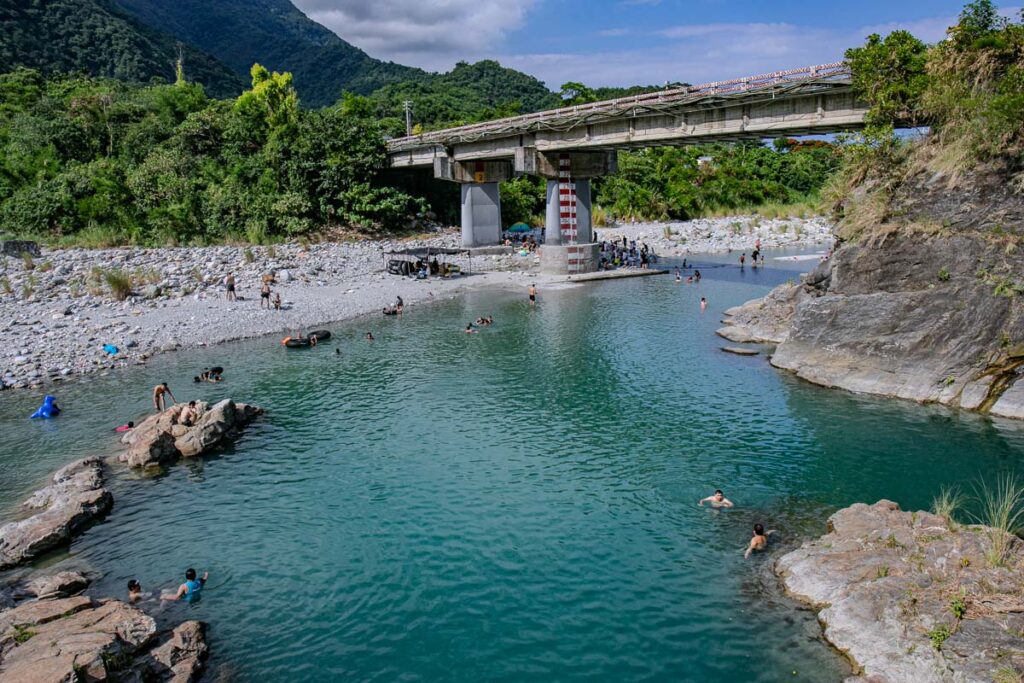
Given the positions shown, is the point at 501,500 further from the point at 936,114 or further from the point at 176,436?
the point at 936,114

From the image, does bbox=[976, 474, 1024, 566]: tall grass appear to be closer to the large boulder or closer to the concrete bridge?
the large boulder

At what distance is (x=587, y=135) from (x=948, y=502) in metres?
38.0

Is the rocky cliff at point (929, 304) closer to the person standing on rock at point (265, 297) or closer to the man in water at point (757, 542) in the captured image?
the man in water at point (757, 542)

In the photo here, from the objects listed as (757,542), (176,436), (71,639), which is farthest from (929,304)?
(71,639)

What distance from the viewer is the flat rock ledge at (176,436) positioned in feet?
76.8

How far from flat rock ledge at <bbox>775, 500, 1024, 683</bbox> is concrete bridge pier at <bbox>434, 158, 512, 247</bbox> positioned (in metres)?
53.4

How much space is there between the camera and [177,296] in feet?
146

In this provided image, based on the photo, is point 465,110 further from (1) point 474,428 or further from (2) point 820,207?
(1) point 474,428

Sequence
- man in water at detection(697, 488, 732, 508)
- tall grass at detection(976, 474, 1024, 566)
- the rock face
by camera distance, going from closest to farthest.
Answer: tall grass at detection(976, 474, 1024, 566) → the rock face → man in water at detection(697, 488, 732, 508)

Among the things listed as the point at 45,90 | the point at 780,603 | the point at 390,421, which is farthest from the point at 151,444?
the point at 45,90

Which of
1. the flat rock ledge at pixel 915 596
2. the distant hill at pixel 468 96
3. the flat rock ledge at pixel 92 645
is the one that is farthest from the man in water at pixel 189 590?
the distant hill at pixel 468 96

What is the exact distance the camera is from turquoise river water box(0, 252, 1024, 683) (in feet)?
46.6

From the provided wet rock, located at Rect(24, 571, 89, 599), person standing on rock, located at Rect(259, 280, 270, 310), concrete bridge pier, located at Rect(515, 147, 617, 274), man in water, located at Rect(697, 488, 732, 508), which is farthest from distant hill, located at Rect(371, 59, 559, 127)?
wet rock, located at Rect(24, 571, 89, 599)

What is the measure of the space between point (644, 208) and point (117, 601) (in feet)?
278
